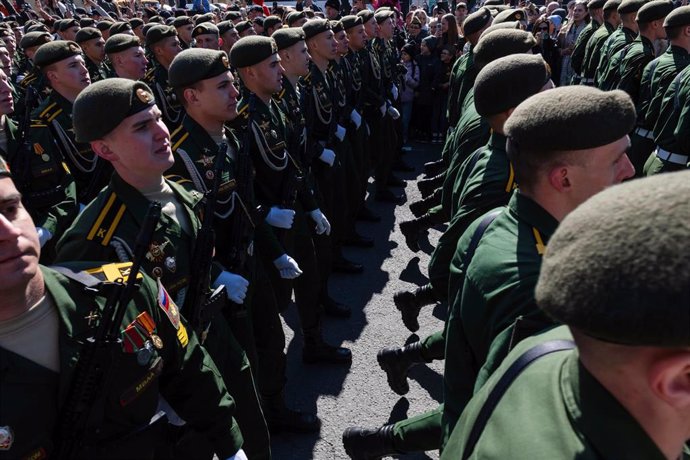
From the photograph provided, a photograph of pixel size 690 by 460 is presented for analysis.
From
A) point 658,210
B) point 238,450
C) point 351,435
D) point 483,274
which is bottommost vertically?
point 351,435

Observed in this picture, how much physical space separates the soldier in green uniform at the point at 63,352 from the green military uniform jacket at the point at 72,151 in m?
2.79

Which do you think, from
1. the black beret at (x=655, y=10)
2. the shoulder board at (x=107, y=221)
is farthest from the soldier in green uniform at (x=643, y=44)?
the shoulder board at (x=107, y=221)

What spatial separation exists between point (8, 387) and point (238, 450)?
3.16 feet

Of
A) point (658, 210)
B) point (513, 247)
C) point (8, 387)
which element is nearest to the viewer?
point (658, 210)

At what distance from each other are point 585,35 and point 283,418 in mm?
8241

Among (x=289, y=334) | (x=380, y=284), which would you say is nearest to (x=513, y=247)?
(x=289, y=334)

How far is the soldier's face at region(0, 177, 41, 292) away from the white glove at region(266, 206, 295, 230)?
7.14ft

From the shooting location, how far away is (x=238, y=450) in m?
2.26

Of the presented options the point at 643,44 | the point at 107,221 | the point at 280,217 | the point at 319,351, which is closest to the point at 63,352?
the point at 107,221

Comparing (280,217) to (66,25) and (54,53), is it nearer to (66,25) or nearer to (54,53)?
(54,53)

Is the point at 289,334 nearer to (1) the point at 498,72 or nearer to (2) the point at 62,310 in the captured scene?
(1) the point at 498,72

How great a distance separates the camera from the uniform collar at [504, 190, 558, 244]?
1.86 m

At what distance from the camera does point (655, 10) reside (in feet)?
20.2

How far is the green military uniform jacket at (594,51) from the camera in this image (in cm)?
831
